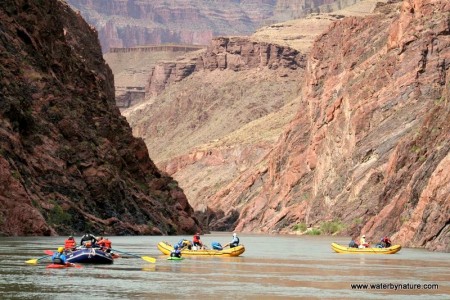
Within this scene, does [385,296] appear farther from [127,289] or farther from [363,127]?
[363,127]

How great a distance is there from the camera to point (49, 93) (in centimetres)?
14338

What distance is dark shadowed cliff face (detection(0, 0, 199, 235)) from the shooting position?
124812 millimetres

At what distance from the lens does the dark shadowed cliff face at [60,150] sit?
124812mm

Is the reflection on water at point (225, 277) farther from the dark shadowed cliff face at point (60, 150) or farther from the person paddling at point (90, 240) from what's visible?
the dark shadowed cliff face at point (60, 150)

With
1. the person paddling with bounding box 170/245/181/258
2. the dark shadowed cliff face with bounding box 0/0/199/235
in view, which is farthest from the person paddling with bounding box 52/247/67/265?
the dark shadowed cliff face with bounding box 0/0/199/235

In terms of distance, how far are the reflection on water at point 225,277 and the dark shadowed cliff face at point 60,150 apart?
974 inches

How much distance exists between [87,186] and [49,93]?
1257cm

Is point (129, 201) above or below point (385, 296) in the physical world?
below

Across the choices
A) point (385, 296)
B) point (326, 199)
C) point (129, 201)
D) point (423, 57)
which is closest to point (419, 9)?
point (423, 57)

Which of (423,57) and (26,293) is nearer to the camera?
(26,293)

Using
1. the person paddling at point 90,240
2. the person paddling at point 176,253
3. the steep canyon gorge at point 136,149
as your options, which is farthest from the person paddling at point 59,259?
the steep canyon gorge at point 136,149

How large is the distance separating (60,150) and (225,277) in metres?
68.6

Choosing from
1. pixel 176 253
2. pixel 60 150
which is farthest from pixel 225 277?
pixel 60 150

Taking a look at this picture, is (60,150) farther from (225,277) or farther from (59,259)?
(225,277)
